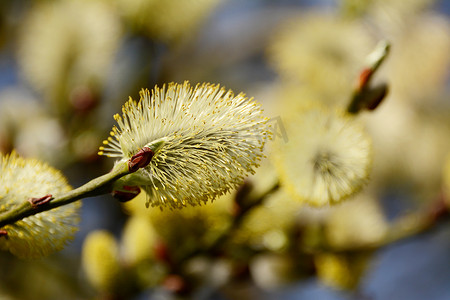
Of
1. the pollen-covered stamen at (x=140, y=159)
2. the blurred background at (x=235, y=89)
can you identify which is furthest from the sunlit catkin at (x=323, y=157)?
the pollen-covered stamen at (x=140, y=159)

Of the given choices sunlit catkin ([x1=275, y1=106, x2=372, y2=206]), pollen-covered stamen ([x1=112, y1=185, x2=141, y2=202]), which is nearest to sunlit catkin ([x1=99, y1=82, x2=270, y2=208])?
pollen-covered stamen ([x1=112, y1=185, x2=141, y2=202])

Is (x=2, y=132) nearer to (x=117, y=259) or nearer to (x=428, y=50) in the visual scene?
(x=117, y=259)

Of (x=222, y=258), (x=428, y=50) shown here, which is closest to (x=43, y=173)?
(x=222, y=258)

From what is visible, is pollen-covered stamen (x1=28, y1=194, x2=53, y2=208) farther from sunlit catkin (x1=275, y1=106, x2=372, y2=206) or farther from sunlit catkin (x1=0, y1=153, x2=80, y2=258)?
sunlit catkin (x1=275, y1=106, x2=372, y2=206)

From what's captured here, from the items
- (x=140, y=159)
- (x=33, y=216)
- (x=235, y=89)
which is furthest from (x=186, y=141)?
(x=235, y=89)

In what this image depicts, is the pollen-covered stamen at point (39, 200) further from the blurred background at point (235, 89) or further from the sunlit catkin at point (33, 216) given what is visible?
the blurred background at point (235, 89)
